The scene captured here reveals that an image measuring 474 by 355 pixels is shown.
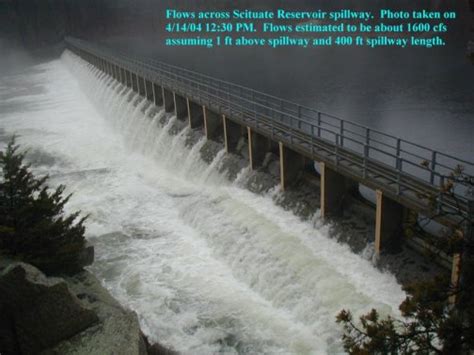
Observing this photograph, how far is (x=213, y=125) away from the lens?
29.6m

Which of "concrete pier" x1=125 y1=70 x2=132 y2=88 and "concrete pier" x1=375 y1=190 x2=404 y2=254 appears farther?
"concrete pier" x1=125 y1=70 x2=132 y2=88

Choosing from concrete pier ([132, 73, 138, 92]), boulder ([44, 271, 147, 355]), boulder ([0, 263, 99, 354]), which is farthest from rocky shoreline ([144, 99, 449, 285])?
concrete pier ([132, 73, 138, 92])

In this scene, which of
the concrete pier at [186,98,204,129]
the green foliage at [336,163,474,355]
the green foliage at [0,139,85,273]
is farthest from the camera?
the concrete pier at [186,98,204,129]

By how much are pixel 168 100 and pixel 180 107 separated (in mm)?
3103

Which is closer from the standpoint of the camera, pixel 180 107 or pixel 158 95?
pixel 180 107

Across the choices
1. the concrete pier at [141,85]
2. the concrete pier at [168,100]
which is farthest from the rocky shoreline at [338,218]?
the concrete pier at [141,85]

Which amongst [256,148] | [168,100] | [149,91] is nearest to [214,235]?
[256,148]

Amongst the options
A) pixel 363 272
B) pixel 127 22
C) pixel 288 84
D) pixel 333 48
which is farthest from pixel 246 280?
pixel 127 22

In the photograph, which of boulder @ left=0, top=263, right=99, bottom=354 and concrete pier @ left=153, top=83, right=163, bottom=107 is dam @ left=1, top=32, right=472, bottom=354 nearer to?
concrete pier @ left=153, top=83, right=163, bottom=107

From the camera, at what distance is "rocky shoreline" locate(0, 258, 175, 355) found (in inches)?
446

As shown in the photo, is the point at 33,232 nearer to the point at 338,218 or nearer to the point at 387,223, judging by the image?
the point at 338,218

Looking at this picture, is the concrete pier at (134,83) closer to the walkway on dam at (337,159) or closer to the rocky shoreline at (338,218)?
the walkway on dam at (337,159)

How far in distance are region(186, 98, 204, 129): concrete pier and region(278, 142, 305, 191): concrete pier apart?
12137 mm

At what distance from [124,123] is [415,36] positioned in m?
84.2
